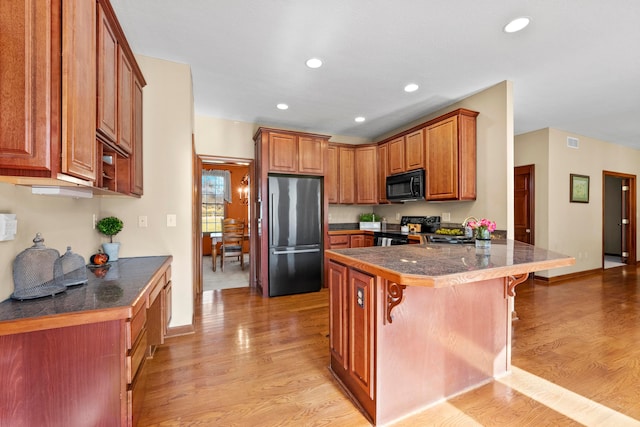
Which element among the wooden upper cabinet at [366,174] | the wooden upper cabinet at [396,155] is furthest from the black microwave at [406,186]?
the wooden upper cabinet at [366,174]

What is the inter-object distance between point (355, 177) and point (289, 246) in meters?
1.87

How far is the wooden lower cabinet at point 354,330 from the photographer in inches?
62.5

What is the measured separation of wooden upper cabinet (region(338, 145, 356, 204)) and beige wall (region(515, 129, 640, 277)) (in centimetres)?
313

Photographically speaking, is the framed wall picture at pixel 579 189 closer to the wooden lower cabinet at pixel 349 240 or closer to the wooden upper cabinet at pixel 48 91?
the wooden lower cabinet at pixel 349 240

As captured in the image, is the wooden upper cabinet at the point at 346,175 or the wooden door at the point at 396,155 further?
the wooden upper cabinet at the point at 346,175

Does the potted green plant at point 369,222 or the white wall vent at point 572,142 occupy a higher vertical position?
the white wall vent at point 572,142

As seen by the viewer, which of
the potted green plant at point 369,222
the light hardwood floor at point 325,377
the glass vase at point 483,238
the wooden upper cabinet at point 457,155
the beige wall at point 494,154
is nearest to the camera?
the light hardwood floor at point 325,377

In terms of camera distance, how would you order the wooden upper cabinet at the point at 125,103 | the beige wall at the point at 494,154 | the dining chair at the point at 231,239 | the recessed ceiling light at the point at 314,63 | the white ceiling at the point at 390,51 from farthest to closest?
the dining chair at the point at 231,239 → the beige wall at the point at 494,154 → the recessed ceiling light at the point at 314,63 → the white ceiling at the point at 390,51 → the wooden upper cabinet at the point at 125,103

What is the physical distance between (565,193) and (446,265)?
5.01m

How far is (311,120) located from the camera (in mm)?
4441

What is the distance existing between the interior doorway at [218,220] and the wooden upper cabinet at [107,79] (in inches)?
70.2

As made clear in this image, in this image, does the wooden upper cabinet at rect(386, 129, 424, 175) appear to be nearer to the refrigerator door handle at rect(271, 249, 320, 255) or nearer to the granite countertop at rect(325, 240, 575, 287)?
the refrigerator door handle at rect(271, 249, 320, 255)

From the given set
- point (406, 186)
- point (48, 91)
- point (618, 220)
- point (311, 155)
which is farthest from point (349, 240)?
point (618, 220)

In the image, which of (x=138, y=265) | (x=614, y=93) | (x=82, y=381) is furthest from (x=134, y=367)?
(x=614, y=93)
